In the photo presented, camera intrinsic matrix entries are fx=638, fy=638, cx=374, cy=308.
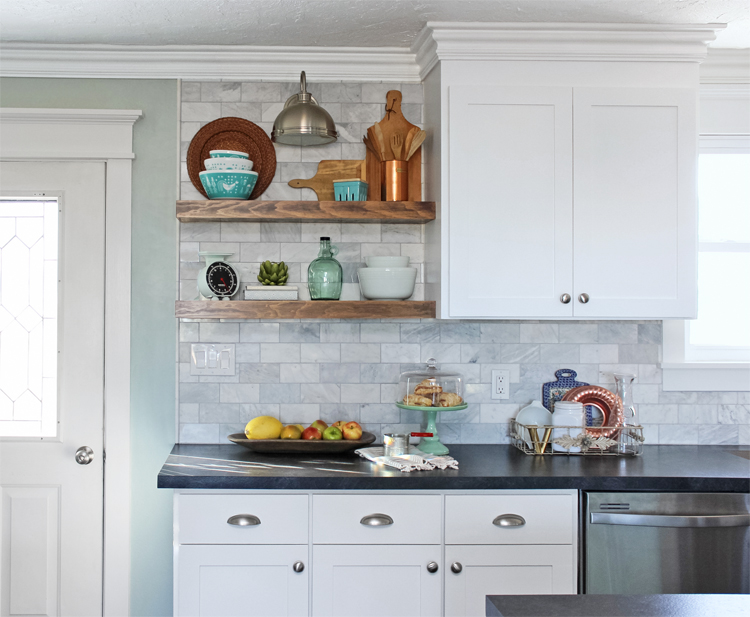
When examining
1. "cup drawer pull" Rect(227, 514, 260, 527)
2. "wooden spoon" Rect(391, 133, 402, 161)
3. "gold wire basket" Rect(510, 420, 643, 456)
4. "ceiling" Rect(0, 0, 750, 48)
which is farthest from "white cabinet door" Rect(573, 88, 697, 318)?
"cup drawer pull" Rect(227, 514, 260, 527)

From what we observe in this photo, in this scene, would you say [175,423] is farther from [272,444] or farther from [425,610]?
[425,610]

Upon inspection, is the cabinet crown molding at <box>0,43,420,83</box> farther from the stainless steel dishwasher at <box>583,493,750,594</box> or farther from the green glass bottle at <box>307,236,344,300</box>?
the stainless steel dishwasher at <box>583,493,750,594</box>

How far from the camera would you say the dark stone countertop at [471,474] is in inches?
81.4

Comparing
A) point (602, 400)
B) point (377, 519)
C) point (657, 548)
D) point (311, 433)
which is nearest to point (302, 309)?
point (311, 433)

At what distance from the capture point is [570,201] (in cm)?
231

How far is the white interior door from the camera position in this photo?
8.21 ft

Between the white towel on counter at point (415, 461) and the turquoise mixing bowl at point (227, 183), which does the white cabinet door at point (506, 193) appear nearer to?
the white towel on counter at point (415, 461)

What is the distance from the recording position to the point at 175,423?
2.57 metres

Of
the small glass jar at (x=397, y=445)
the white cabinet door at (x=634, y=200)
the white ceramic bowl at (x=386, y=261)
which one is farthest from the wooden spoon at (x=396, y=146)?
the small glass jar at (x=397, y=445)

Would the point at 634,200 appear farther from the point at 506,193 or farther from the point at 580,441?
the point at 580,441

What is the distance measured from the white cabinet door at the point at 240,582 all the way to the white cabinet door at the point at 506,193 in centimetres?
105

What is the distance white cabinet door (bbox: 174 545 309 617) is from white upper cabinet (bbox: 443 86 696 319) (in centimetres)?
106

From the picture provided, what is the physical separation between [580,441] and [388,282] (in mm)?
930

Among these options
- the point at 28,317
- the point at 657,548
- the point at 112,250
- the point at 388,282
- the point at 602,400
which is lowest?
the point at 657,548
